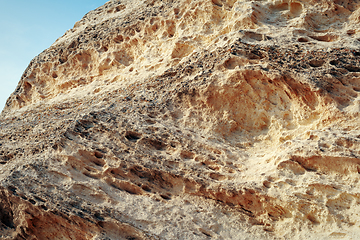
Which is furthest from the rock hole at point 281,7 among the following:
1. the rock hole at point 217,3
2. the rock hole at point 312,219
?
the rock hole at point 312,219

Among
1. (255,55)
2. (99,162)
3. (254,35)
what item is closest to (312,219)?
(255,55)

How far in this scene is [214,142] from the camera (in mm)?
6160

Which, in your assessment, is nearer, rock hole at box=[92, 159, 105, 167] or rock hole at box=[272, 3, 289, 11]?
rock hole at box=[92, 159, 105, 167]

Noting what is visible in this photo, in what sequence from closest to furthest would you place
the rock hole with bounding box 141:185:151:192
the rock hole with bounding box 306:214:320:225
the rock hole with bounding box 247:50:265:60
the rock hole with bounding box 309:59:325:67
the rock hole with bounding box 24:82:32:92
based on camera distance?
the rock hole with bounding box 306:214:320:225, the rock hole with bounding box 141:185:151:192, the rock hole with bounding box 309:59:325:67, the rock hole with bounding box 247:50:265:60, the rock hole with bounding box 24:82:32:92

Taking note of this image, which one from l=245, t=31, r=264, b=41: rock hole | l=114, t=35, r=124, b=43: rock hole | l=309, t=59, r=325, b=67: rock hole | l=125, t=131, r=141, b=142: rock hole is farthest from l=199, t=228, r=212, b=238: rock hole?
l=114, t=35, r=124, b=43: rock hole

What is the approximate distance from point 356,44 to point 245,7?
2.58 metres

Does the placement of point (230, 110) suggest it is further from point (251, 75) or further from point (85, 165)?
point (85, 165)

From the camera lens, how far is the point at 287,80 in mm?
6074

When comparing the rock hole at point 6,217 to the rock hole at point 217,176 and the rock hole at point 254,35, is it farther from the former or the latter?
the rock hole at point 254,35

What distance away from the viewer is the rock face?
5086 mm

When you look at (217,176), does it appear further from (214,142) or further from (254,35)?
(254,35)

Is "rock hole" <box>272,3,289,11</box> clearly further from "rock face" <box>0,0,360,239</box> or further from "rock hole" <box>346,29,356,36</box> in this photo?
"rock hole" <box>346,29,356,36</box>

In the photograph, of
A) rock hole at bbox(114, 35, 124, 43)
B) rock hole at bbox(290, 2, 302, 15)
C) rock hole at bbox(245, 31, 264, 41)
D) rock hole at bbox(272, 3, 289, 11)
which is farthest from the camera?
rock hole at bbox(114, 35, 124, 43)

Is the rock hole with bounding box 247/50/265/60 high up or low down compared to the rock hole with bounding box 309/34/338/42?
up
